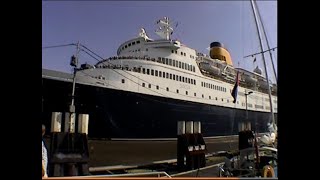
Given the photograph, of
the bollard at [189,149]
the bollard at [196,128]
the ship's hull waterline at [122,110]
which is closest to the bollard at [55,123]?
the bollard at [189,149]

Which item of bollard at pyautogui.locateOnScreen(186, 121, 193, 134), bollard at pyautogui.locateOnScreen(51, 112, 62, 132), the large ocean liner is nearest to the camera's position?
bollard at pyautogui.locateOnScreen(51, 112, 62, 132)

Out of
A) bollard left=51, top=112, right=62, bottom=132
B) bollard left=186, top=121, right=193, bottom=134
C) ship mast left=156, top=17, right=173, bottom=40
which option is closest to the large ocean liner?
ship mast left=156, top=17, right=173, bottom=40

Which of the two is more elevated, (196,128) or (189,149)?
(196,128)

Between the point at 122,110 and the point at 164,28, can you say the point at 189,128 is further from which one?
the point at 164,28

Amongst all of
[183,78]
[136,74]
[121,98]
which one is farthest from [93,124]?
[183,78]

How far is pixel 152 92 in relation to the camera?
91.0 ft

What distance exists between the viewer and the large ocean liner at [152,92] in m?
23.4

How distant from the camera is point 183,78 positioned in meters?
31.9

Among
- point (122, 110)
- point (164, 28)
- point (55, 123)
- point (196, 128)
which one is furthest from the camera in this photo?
point (164, 28)

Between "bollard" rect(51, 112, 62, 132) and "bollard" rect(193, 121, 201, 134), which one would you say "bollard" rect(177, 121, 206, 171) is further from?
"bollard" rect(51, 112, 62, 132)

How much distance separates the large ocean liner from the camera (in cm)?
2339

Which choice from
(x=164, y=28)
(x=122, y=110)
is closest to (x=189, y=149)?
(x=122, y=110)

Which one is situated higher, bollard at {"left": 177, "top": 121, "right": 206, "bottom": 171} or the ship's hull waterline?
the ship's hull waterline

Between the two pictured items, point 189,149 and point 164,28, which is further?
point 164,28
